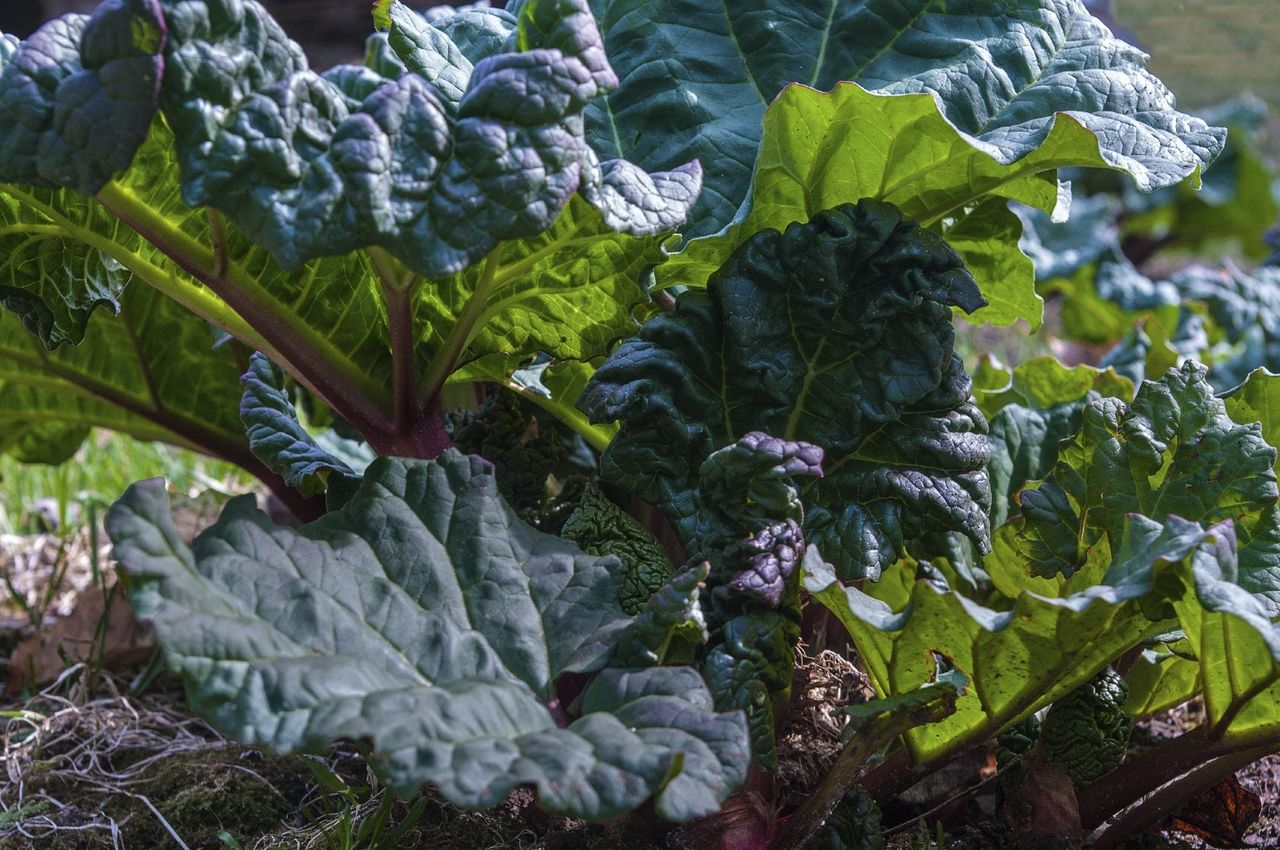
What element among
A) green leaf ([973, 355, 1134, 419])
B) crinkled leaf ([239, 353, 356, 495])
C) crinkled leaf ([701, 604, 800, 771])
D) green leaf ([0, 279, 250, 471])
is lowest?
green leaf ([973, 355, 1134, 419])

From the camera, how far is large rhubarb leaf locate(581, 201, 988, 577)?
1279 millimetres

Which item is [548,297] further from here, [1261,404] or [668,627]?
[1261,404]

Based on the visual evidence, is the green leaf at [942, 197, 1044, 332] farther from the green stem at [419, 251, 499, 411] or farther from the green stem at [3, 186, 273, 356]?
the green stem at [3, 186, 273, 356]

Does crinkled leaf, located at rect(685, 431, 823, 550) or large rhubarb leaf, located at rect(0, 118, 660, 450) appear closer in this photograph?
crinkled leaf, located at rect(685, 431, 823, 550)

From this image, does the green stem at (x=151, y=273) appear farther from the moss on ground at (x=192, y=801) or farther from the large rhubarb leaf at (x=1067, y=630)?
the large rhubarb leaf at (x=1067, y=630)

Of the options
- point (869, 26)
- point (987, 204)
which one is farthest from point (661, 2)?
point (987, 204)

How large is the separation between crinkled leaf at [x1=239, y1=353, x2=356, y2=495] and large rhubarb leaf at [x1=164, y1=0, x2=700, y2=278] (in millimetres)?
411

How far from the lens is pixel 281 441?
4.63ft

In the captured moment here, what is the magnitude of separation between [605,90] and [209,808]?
0.98m

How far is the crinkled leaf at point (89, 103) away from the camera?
0.98m

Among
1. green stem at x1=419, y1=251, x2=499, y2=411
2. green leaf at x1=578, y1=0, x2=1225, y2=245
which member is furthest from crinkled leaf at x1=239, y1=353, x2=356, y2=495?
green leaf at x1=578, y1=0, x2=1225, y2=245

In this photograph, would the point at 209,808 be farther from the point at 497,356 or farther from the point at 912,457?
the point at 912,457

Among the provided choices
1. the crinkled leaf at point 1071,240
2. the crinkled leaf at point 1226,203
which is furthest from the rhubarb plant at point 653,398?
the crinkled leaf at point 1226,203

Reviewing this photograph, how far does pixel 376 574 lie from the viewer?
1119mm
